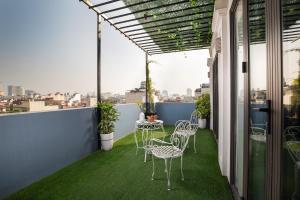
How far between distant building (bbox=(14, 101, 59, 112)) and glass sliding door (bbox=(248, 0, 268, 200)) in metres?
2.93

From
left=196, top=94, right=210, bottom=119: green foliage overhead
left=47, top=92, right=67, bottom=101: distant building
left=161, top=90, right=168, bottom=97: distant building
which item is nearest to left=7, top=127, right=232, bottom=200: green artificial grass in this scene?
left=47, top=92, right=67, bottom=101: distant building

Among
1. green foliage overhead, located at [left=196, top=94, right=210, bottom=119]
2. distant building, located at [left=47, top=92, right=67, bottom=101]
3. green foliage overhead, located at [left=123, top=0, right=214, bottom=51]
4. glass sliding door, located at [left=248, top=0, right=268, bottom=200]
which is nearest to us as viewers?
glass sliding door, located at [left=248, top=0, right=268, bottom=200]

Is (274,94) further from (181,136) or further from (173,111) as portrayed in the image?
(173,111)

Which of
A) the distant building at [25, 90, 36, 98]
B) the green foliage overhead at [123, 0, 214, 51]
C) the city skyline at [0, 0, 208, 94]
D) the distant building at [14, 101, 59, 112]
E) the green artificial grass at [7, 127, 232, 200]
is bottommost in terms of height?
the green artificial grass at [7, 127, 232, 200]

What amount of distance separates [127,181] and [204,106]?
4.86 m

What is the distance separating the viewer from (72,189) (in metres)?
2.45

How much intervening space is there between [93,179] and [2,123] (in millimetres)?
1426

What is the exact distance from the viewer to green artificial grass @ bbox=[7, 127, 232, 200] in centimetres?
229

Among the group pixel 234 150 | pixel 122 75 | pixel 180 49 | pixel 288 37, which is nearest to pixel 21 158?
pixel 234 150

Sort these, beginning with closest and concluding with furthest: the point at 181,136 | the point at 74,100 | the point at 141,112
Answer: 1. the point at 181,136
2. the point at 74,100
3. the point at 141,112

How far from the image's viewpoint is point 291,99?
892 mm

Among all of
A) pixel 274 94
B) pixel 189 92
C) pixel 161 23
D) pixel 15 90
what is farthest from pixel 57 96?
pixel 189 92

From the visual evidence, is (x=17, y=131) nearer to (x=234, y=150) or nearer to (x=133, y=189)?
(x=133, y=189)

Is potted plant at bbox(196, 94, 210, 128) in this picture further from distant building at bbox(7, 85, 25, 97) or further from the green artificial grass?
distant building at bbox(7, 85, 25, 97)
